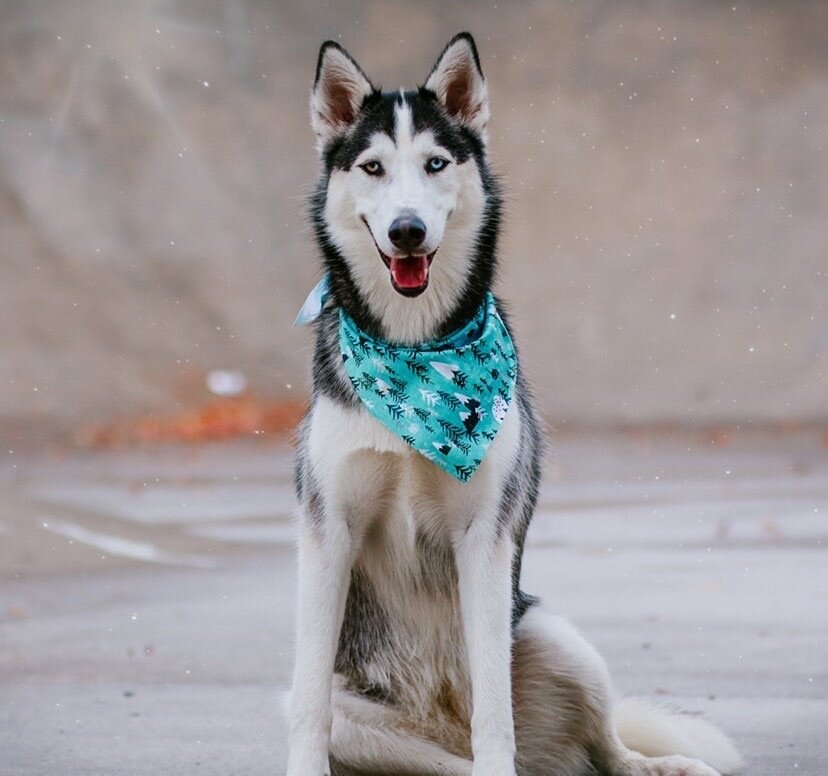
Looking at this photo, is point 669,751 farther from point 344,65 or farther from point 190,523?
point 190,523

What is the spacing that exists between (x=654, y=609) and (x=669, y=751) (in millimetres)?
2968

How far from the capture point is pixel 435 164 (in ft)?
13.1

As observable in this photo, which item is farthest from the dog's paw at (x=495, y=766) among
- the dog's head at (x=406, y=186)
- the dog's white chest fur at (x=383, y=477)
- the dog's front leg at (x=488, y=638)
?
the dog's head at (x=406, y=186)

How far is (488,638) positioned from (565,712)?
0.51 metres

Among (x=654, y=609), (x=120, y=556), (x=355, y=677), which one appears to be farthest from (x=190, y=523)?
(x=355, y=677)

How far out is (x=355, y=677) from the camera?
4.15m

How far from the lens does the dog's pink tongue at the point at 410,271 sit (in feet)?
12.8

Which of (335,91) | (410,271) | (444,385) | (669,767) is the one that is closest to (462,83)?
(335,91)

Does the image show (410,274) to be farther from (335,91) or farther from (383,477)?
(335,91)

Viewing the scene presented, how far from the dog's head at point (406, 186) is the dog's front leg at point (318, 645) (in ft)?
2.04

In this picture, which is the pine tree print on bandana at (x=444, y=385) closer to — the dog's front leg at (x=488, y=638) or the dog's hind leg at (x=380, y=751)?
the dog's front leg at (x=488, y=638)

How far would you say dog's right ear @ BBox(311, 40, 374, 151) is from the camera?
4.16m

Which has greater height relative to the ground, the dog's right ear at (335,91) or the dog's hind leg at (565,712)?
the dog's right ear at (335,91)

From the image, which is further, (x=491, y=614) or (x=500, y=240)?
(x=500, y=240)
